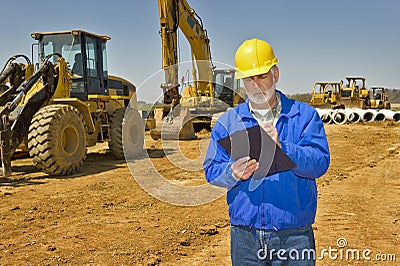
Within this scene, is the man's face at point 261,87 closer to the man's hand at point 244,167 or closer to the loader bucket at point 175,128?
the man's hand at point 244,167

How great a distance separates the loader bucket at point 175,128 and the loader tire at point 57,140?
492 cm

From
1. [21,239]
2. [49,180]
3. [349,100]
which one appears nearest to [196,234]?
[21,239]

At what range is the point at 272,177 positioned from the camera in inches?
92.3

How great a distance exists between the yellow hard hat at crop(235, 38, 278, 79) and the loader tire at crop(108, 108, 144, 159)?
29.5 feet

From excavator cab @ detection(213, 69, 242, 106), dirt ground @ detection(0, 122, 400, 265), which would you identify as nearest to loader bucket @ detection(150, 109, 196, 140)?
excavator cab @ detection(213, 69, 242, 106)

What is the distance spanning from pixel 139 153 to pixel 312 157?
34.0 ft

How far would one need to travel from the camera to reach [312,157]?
226 cm

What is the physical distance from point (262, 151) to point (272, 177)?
18cm

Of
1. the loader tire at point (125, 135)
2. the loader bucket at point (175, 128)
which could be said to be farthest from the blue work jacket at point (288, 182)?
the loader bucket at point (175, 128)

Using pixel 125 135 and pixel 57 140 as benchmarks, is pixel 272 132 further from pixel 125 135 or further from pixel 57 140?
pixel 125 135

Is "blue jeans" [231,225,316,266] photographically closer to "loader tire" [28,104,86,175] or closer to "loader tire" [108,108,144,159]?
"loader tire" [28,104,86,175]

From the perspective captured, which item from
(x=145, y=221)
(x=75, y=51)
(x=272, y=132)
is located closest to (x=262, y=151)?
(x=272, y=132)

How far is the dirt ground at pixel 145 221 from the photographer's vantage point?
15.0 feet

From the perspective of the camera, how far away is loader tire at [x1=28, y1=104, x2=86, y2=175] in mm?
8289
